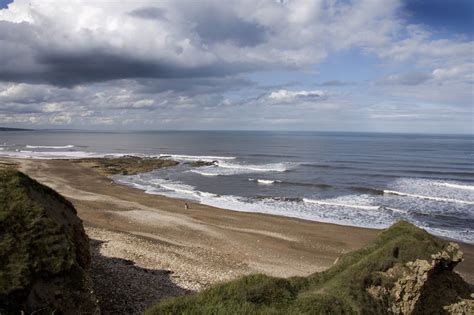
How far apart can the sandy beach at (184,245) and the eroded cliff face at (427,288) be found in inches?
229

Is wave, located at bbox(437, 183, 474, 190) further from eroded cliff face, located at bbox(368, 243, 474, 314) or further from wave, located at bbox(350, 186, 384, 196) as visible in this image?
eroded cliff face, located at bbox(368, 243, 474, 314)

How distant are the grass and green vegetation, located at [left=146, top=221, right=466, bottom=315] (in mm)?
2463

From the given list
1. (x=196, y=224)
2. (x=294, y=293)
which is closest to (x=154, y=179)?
(x=196, y=224)

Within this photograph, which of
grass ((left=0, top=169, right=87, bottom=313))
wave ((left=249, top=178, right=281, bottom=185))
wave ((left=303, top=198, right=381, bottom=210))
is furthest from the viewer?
wave ((left=249, top=178, right=281, bottom=185))

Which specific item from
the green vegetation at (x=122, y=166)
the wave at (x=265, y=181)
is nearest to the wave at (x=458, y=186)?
the wave at (x=265, y=181)

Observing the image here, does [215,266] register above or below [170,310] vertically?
below

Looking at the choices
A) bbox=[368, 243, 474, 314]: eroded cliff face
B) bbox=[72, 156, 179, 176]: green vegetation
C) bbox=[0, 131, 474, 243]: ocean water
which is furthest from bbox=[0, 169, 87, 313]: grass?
bbox=[72, 156, 179, 176]: green vegetation

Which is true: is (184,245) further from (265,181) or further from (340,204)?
(265,181)

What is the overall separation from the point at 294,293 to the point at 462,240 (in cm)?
2047

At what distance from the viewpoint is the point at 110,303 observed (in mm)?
9758

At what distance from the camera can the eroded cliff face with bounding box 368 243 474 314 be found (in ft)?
25.8

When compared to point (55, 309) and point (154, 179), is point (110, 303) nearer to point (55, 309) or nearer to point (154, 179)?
point (55, 309)

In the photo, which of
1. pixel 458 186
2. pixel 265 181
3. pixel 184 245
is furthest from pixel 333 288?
pixel 458 186

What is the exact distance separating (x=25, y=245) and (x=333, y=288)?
571 centimetres
